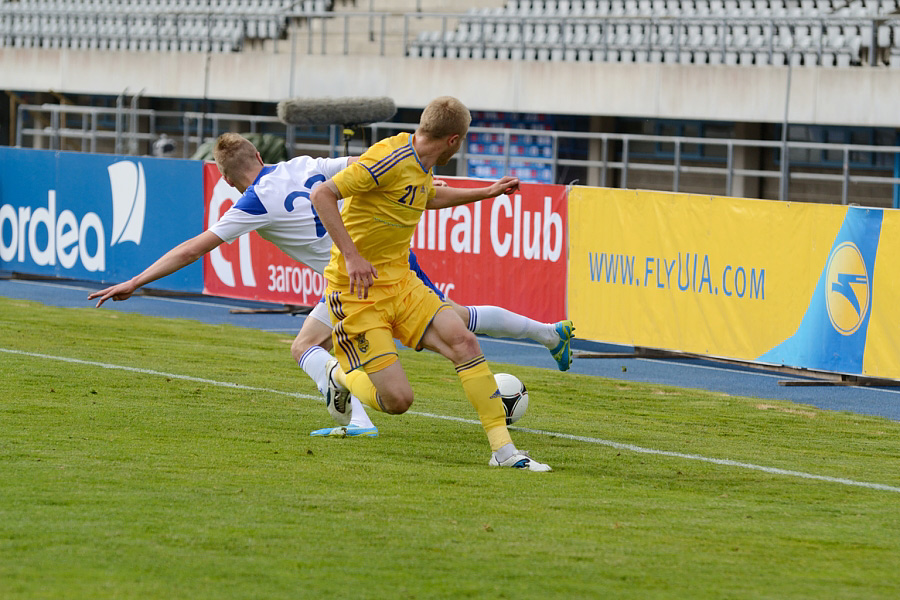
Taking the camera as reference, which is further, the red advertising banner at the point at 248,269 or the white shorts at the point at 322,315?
the red advertising banner at the point at 248,269

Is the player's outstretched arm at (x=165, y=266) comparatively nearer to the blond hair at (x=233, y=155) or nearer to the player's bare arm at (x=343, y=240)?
the blond hair at (x=233, y=155)

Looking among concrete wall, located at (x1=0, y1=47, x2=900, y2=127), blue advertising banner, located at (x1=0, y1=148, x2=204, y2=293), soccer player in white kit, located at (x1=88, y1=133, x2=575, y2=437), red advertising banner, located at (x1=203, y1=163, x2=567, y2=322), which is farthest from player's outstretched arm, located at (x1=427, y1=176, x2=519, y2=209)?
concrete wall, located at (x1=0, y1=47, x2=900, y2=127)

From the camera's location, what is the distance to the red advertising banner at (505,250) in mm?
14617

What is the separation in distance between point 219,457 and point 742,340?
6.91 metres

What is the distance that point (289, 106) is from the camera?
16.9 metres

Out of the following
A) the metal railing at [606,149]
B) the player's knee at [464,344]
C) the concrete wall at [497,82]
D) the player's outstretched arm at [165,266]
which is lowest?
the player's knee at [464,344]

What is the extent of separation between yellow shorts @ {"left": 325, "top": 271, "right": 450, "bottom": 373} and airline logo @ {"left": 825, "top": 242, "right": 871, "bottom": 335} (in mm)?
5878

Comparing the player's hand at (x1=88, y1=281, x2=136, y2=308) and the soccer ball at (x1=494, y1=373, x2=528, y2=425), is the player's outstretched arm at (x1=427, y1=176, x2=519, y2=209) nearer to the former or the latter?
the soccer ball at (x1=494, y1=373, x2=528, y2=425)

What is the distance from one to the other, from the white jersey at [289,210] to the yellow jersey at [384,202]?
813 millimetres

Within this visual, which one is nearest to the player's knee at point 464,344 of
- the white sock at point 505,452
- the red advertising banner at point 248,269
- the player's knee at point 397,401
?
the player's knee at point 397,401

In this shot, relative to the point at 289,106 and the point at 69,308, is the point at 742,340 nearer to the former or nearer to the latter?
the point at 289,106

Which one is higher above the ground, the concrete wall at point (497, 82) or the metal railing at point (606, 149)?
the concrete wall at point (497, 82)

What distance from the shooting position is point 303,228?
27.4 feet

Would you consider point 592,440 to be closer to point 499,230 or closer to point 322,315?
point 322,315
